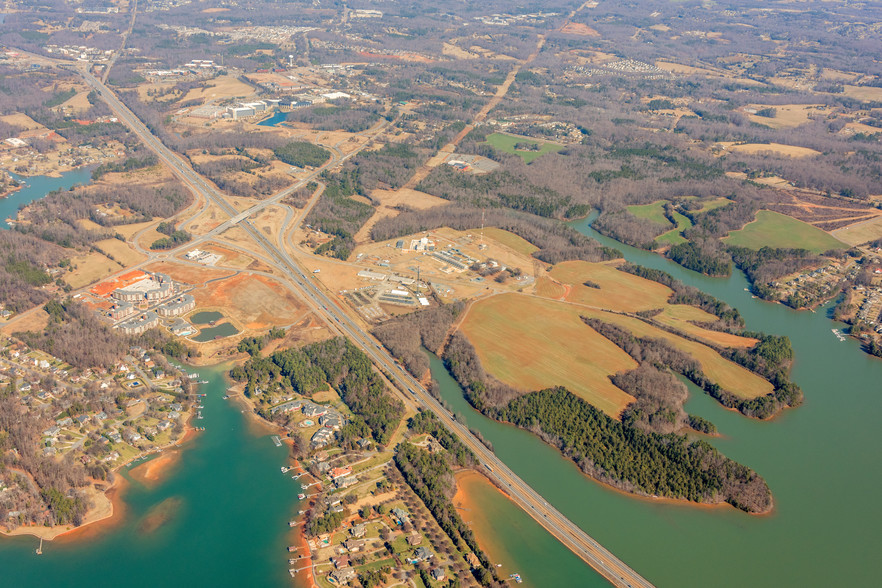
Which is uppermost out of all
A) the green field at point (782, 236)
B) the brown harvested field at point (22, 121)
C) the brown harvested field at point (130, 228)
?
the green field at point (782, 236)

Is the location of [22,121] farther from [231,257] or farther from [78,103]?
[231,257]

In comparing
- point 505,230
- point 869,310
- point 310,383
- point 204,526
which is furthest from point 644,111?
point 204,526

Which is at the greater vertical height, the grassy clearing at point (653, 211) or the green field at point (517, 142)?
the green field at point (517, 142)

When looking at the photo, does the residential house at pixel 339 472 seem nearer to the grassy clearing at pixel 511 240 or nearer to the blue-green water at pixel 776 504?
the blue-green water at pixel 776 504

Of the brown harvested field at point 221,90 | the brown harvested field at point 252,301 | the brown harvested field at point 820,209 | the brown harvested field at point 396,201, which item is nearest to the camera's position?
the brown harvested field at point 252,301

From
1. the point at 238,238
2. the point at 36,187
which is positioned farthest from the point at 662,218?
the point at 36,187

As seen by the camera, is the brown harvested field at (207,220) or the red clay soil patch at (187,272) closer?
the red clay soil patch at (187,272)

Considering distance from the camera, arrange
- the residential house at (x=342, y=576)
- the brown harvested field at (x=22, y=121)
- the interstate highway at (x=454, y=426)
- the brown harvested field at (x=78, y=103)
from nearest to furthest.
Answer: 1. the residential house at (x=342, y=576)
2. the interstate highway at (x=454, y=426)
3. the brown harvested field at (x=22, y=121)
4. the brown harvested field at (x=78, y=103)

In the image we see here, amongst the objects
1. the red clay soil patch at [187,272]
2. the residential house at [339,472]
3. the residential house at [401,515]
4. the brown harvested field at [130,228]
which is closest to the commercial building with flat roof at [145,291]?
the red clay soil patch at [187,272]
